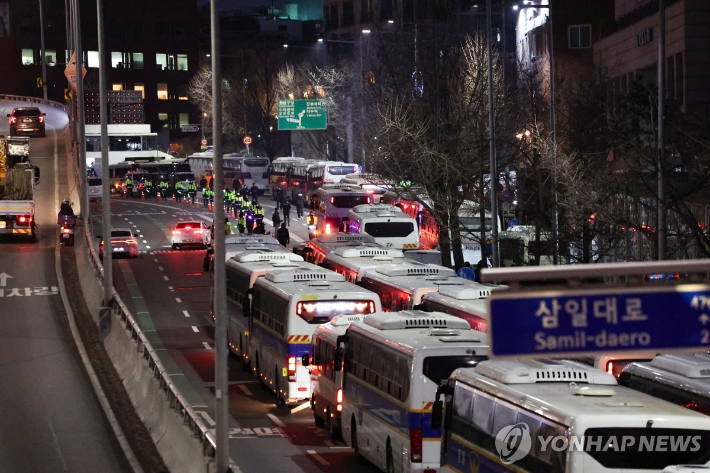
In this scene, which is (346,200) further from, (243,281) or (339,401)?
(339,401)

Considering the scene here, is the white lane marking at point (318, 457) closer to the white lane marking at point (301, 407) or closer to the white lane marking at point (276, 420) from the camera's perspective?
the white lane marking at point (276, 420)

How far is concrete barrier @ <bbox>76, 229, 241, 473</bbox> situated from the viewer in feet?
61.0

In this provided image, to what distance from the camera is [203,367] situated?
3203cm

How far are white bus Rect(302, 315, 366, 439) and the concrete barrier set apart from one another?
9.78ft

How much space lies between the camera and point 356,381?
71.7 feet

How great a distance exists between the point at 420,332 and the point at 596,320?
13.2 metres

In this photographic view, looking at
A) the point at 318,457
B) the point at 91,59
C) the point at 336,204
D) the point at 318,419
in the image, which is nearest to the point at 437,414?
the point at 318,457

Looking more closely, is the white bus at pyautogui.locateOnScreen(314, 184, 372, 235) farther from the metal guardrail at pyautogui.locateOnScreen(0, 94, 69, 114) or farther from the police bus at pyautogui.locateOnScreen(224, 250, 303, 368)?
the metal guardrail at pyautogui.locateOnScreen(0, 94, 69, 114)

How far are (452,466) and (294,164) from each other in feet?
250

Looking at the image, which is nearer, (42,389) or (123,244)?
(42,389)

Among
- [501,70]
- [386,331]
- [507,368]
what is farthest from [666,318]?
[501,70]

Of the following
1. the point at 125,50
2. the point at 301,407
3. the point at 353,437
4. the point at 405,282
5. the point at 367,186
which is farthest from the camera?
the point at 125,50

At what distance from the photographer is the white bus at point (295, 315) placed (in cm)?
2664

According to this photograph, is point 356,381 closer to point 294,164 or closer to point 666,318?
point 666,318
